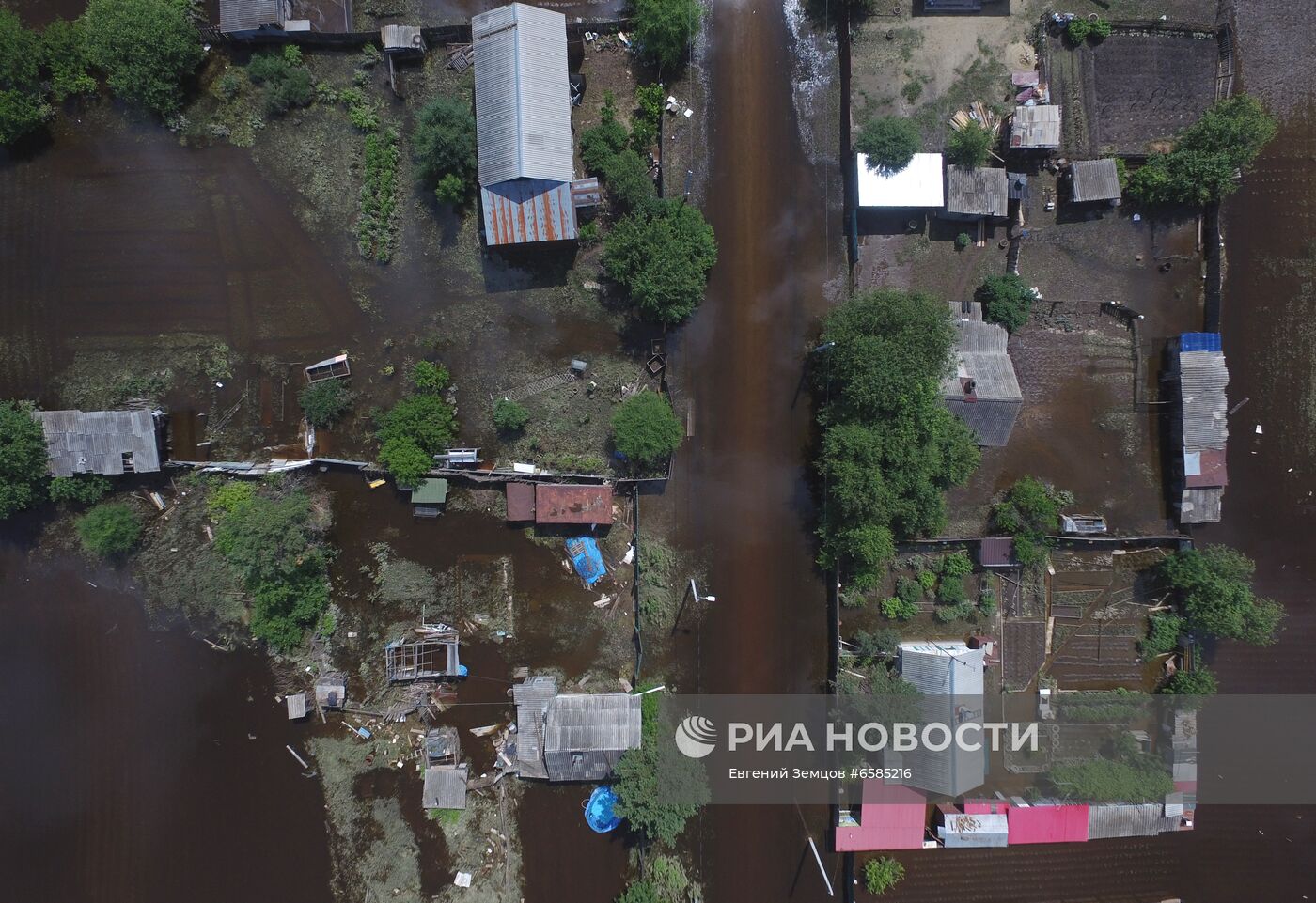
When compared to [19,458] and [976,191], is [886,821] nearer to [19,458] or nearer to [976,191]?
[976,191]

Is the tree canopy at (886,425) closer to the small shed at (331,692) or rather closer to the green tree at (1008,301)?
the green tree at (1008,301)

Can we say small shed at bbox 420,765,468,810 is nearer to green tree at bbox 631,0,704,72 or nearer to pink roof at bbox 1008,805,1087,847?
pink roof at bbox 1008,805,1087,847

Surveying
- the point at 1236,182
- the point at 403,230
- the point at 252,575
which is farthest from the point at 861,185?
the point at 252,575

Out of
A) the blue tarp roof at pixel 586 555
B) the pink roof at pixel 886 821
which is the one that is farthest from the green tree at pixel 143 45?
the pink roof at pixel 886 821

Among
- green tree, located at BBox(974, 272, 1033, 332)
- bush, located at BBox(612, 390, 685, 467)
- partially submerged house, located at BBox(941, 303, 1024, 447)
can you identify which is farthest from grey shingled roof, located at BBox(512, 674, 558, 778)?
green tree, located at BBox(974, 272, 1033, 332)

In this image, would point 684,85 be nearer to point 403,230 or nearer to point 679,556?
point 403,230

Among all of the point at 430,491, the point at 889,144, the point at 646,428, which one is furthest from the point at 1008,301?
the point at 430,491
